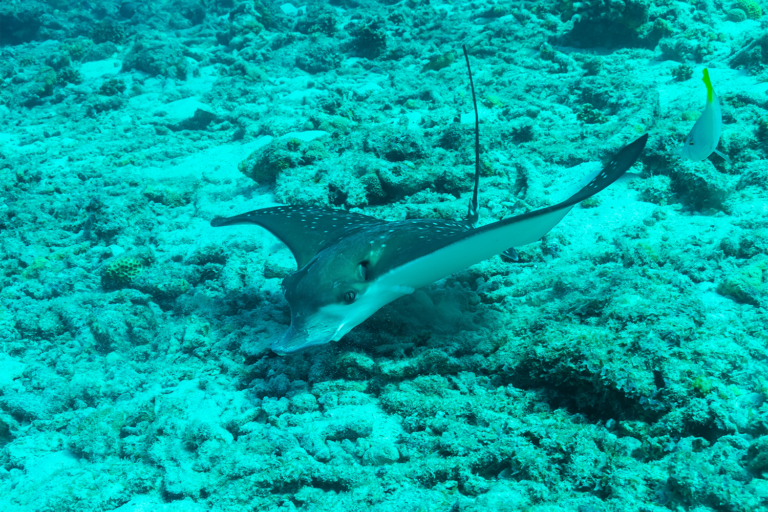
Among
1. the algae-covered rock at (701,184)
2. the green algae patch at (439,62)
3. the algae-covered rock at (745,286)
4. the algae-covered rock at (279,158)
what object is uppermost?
the green algae patch at (439,62)

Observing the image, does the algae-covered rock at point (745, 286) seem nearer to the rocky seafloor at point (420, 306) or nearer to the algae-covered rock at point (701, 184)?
the rocky seafloor at point (420, 306)

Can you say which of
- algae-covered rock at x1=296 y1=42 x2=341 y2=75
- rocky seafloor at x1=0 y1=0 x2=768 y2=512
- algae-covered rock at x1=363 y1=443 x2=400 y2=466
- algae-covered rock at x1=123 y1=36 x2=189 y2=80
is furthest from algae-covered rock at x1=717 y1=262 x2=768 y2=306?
algae-covered rock at x1=123 y1=36 x2=189 y2=80

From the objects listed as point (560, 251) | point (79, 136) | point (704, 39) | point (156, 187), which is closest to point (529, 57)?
point (704, 39)

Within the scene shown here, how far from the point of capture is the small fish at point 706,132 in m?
3.50

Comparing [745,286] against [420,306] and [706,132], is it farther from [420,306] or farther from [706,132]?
[420,306]

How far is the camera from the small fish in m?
3.50

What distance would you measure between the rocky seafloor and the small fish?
0.65 metres

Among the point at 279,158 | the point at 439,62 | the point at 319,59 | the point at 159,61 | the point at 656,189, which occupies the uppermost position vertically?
the point at 439,62

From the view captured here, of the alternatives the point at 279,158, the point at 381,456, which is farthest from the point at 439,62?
the point at 381,456

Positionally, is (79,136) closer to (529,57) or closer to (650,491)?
(529,57)

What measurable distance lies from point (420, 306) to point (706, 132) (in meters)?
3.06

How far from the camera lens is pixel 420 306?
3365 millimetres

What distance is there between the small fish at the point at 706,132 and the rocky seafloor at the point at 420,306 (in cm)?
65

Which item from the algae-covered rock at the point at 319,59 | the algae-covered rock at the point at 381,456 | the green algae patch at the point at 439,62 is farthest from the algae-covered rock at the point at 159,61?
the algae-covered rock at the point at 381,456
